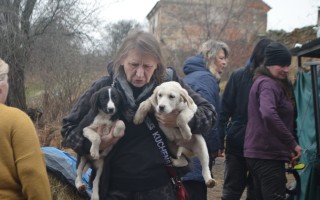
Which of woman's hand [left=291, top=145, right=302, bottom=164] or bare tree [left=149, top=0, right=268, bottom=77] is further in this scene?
bare tree [left=149, top=0, right=268, bottom=77]

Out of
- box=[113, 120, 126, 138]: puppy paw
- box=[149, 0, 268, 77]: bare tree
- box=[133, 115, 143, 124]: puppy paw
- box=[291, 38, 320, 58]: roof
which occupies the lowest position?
box=[113, 120, 126, 138]: puppy paw

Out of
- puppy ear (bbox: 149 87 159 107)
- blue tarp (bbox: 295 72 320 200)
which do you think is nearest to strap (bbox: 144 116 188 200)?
puppy ear (bbox: 149 87 159 107)

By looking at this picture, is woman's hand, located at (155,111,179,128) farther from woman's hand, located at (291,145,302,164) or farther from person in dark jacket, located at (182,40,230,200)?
woman's hand, located at (291,145,302,164)

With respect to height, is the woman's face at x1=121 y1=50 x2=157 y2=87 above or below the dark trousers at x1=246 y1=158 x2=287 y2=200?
above

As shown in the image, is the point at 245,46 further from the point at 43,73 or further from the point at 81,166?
the point at 81,166

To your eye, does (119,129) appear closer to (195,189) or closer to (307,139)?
(195,189)

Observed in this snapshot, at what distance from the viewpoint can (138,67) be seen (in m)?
Answer: 2.83

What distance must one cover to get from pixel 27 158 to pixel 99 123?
71cm

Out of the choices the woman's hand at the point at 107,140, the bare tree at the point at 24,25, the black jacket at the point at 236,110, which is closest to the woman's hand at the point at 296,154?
the black jacket at the point at 236,110

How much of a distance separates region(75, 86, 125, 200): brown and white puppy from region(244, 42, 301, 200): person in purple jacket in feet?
5.66

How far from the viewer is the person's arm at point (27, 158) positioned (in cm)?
235

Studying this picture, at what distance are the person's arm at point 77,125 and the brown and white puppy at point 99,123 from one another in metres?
0.03

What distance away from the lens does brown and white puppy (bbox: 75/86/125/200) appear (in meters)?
2.83

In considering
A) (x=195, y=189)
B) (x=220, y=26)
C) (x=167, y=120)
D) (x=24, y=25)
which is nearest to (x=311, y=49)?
(x=195, y=189)
